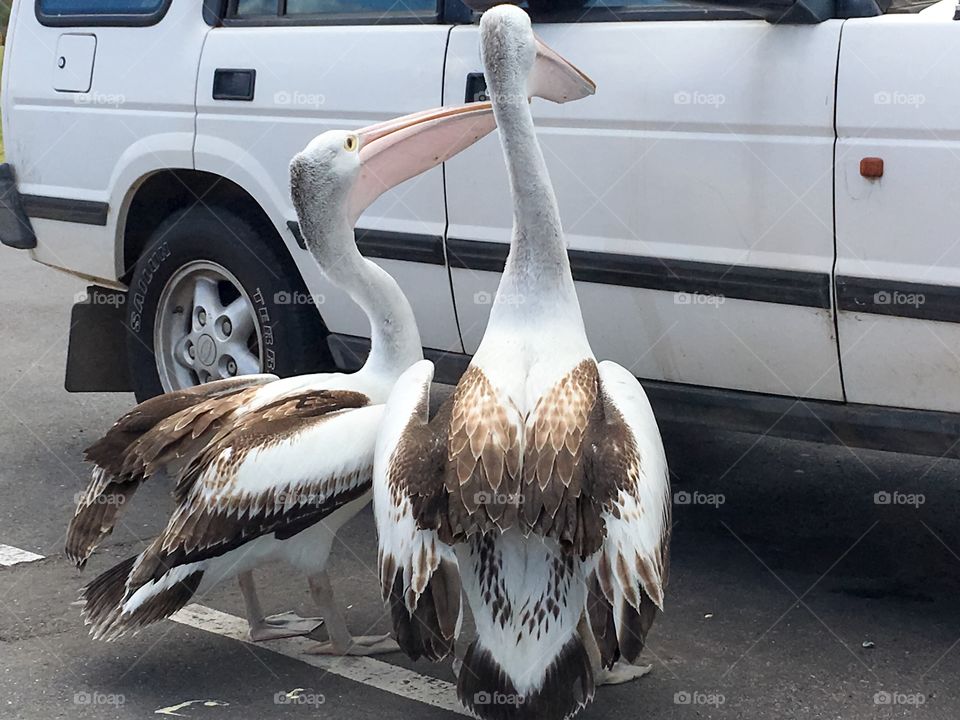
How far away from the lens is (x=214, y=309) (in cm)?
570

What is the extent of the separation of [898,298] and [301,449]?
1.72m

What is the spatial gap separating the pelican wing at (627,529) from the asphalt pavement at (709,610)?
0.55 metres

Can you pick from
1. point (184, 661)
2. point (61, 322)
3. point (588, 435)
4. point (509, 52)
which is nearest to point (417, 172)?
point (509, 52)

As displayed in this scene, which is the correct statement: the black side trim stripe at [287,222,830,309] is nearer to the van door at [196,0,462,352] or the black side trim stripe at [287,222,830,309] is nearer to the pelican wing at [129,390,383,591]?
the van door at [196,0,462,352]

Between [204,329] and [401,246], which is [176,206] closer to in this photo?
[204,329]

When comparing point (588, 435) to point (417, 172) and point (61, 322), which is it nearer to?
point (417, 172)

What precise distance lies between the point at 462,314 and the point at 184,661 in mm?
1530

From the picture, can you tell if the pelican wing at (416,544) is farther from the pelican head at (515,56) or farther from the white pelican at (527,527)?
the pelican head at (515,56)

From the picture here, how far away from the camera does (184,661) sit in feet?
14.0

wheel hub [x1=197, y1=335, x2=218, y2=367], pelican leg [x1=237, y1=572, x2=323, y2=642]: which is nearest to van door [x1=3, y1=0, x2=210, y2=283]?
wheel hub [x1=197, y1=335, x2=218, y2=367]

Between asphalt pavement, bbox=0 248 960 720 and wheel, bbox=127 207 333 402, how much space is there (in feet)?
1.89

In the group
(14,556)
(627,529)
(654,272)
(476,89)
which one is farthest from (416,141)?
(14,556)

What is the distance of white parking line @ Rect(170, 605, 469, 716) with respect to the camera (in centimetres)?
403

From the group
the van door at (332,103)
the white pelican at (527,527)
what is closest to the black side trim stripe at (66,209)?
the van door at (332,103)
